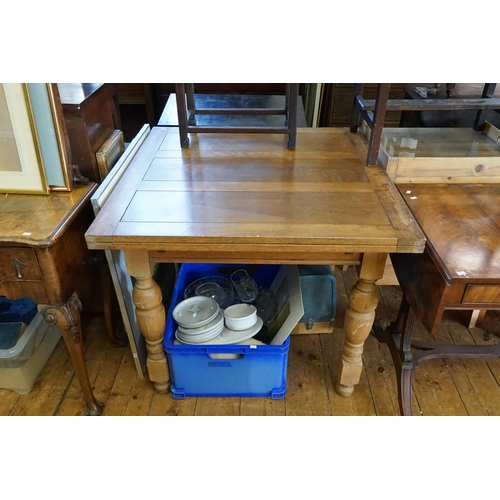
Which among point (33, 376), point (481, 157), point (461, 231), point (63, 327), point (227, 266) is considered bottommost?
point (33, 376)

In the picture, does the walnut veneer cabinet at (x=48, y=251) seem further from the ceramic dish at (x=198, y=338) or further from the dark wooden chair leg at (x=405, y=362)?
the dark wooden chair leg at (x=405, y=362)

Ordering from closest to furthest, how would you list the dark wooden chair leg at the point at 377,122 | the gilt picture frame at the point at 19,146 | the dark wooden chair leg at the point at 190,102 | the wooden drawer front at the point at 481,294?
1. the wooden drawer front at the point at 481,294
2. the gilt picture frame at the point at 19,146
3. the dark wooden chair leg at the point at 377,122
4. the dark wooden chair leg at the point at 190,102

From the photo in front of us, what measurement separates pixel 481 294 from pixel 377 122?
26.8 inches

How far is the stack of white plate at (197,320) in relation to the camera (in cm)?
158

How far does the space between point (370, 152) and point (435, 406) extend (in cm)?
100

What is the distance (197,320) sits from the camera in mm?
1613

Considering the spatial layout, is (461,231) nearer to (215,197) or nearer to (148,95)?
(215,197)

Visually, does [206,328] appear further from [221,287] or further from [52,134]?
[52,134]

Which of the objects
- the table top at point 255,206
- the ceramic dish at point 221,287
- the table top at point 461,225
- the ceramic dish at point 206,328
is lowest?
the ceramic dish at point 221,287

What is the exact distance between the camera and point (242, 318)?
1.60 m

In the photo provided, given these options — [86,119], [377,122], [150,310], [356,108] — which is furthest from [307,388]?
[86,119]

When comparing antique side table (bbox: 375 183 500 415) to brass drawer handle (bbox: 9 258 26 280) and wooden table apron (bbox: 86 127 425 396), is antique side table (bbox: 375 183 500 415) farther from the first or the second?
brass drawer handle (bbox: 9 258 26 280)

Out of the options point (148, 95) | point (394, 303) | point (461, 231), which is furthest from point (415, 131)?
point (148, 95)

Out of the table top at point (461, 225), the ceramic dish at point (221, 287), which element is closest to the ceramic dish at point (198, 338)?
the ceramic dish at point (221, 287)
